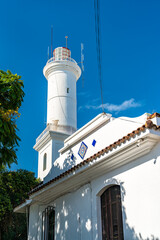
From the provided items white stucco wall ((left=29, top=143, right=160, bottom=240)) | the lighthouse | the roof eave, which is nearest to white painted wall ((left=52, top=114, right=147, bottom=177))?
the roof eave

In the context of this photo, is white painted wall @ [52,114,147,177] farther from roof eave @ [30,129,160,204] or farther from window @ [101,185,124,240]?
window @ [101,185,124,240]

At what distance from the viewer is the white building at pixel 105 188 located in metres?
8.53

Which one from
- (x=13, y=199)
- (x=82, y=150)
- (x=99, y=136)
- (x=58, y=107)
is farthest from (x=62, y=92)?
(x=99, y=136)

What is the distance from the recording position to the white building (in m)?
8.53

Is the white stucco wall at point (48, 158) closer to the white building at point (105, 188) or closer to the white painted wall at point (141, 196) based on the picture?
the white building at point (105, 188)

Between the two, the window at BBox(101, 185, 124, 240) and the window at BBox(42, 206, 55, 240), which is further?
the window at BBox(42, 206, 55, 240)

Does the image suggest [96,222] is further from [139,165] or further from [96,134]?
[96,134]

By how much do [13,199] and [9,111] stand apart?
1285cm

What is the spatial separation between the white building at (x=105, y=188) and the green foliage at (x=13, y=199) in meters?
3.62

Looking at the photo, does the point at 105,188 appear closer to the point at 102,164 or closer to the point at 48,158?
the point at 102,164

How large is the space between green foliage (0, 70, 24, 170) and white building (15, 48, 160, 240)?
7.75 ft

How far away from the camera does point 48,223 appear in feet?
44.9

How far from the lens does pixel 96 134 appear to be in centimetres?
1216

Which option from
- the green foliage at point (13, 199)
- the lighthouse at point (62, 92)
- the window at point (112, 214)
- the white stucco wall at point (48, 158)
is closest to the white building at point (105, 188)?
the window at point (112, 214)
